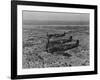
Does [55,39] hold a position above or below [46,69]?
above

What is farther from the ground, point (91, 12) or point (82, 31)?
point (91, 12)

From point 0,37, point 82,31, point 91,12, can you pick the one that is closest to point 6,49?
point 0,37

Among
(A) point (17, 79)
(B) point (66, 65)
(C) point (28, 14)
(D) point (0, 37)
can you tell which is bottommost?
(A) point (17, 79)

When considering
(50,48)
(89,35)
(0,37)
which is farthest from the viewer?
(89,35)

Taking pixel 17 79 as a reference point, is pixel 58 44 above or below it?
above

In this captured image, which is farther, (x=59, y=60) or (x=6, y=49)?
(x=59, y=60)

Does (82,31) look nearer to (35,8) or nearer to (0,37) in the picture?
(35,8)

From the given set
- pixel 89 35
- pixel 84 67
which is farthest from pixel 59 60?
pixel 89 35

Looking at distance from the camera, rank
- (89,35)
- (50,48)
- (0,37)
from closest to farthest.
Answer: (0,37)
(50,48)
(89,35)

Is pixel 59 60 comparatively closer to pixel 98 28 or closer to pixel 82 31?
pixel 82 31
